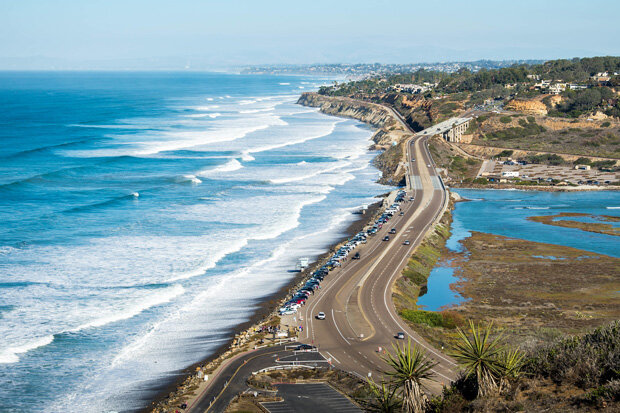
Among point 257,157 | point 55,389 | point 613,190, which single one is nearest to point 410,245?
point 55,389

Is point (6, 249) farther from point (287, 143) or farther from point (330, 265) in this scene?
point (287, 143)

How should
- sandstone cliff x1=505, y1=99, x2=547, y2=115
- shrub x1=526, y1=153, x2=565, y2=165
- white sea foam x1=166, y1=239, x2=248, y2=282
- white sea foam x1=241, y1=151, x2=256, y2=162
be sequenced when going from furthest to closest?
1. sandstone cliff x1=505, y1=99, x2=547, y2=115
2. white sea foam x1=241, y1=151, x2=256, y2=162
3. shrub x1=526, y1=153, x2=565, y2=165
4. white sea foam x1=166, y1=239, x2=248, y2=282

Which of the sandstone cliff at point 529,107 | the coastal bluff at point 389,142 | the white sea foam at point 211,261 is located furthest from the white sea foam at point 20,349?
the sandstone cliff at point 529,107

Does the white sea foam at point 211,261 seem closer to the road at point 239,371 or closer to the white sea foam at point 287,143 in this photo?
the road at point 239,371

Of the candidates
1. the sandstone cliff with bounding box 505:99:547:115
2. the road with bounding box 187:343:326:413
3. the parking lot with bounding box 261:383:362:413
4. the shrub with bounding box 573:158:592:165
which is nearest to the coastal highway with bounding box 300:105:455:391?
the road with bounding box 187:343:326:413

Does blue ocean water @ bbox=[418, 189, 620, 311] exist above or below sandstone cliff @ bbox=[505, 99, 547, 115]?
below

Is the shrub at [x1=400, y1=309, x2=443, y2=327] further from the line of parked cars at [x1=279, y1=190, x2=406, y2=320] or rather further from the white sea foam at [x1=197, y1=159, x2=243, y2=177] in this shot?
the white sea foam at [x1=197, y1=159, x2=243, y2=177]
